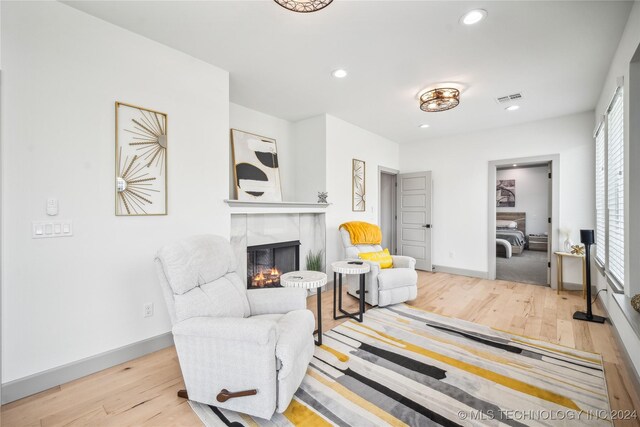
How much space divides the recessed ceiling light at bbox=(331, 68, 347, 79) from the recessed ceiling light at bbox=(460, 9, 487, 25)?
3.72 feet

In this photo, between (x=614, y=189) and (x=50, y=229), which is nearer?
(x=50, y=229)

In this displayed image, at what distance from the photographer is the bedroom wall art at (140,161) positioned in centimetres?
221

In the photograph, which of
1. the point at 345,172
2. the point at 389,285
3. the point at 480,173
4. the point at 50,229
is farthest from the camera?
the point at 480,173

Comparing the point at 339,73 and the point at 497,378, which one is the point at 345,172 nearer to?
the point at 339,73

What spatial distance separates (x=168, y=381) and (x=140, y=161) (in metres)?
1.68

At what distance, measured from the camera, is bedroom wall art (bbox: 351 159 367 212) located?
15.5ft

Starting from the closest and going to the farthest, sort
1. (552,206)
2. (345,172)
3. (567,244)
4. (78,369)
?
(78,369) → (567,244) → (552,206) → (345,172)

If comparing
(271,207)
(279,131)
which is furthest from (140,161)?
A: (279,131)

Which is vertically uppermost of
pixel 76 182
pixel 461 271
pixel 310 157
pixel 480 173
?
pixel 310 157

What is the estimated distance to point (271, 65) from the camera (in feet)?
9.20

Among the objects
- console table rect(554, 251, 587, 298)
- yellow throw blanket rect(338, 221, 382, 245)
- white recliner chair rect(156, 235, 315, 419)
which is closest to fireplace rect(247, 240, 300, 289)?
yellow throw blanket rect(338, 221, 382, 245)

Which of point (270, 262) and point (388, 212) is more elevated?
point (388, 212)

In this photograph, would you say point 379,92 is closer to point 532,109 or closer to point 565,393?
point 532,109

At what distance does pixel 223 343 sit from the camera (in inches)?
63.7
